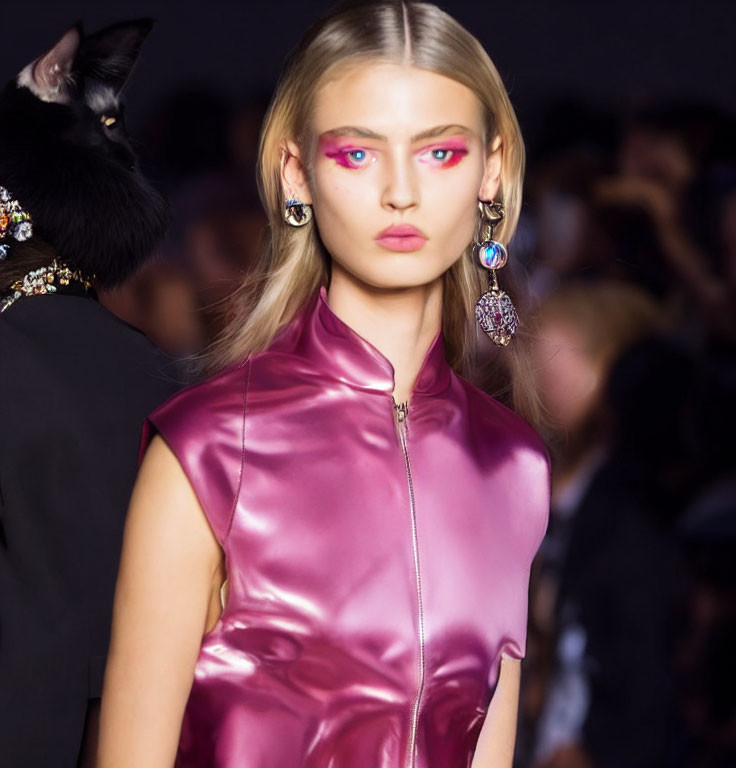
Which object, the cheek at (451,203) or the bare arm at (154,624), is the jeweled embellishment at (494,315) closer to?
the cheek at (451,203)

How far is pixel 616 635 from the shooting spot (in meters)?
2.93

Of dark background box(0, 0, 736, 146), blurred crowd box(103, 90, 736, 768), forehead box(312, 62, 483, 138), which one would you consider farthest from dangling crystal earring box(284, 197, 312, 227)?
dark background box(0, 0, 736, 146)

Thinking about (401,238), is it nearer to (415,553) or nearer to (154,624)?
(415,553)

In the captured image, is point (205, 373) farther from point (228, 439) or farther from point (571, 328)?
point (571, 328)

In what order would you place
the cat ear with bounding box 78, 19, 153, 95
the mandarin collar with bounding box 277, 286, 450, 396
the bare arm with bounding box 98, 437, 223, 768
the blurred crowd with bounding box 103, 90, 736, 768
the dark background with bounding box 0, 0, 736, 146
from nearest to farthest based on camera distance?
the bare arm with bounding box 98, 437, 223, 768
the mandarin collar with bounding box 277, 286, 450, 396
the cat ear with bounding box 78, 19, 153, 95
the blurred crowd with bounding box 103, 90, 736, 768
the dark background with bounding box 0, 0, 736, 146

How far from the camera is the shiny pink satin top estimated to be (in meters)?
1.69

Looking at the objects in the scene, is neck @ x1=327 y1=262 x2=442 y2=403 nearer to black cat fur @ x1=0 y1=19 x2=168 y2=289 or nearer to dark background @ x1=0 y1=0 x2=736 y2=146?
black cat fur @ x1=0 y1=19 x2=168 y2=289

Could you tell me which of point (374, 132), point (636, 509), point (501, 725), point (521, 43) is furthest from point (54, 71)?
point (521, 43)

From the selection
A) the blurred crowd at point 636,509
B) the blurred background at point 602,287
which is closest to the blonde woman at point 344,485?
the blurred background at point 602,287

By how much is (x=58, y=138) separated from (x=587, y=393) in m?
1.32

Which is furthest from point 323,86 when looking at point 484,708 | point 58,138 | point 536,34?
point 536,34

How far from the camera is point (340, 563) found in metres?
1.72

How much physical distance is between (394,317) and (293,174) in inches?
7.5

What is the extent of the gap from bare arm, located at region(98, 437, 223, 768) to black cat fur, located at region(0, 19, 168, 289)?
499mm
